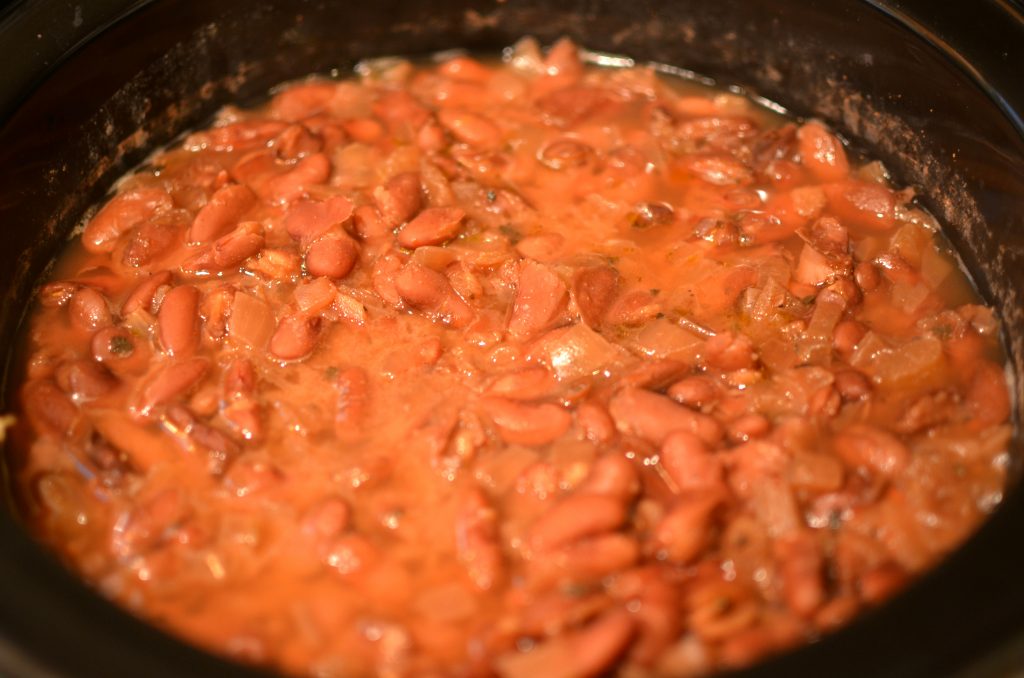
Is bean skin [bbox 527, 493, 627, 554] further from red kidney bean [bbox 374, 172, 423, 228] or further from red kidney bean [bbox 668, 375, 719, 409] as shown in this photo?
red kidney bean [bbox 374, 172, 423, 228]

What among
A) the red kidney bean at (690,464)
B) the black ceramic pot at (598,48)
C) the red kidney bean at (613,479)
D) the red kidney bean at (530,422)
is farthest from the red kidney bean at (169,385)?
the red kidney bean at (690,464)

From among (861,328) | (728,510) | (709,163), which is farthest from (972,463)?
(709,163)

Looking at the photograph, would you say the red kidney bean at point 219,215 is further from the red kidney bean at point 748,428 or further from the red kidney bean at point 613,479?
the red kidney bean at point 748,428

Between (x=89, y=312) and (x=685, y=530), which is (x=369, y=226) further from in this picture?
(x=685, y=530)

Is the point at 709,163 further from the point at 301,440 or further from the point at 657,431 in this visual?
the point at 301,440

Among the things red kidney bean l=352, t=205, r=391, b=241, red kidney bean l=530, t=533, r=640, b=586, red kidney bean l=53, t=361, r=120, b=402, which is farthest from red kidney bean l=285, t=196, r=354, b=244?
red kidney bean l=530, t=533, r=640, b=586

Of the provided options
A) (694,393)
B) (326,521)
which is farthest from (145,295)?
(694,393)
